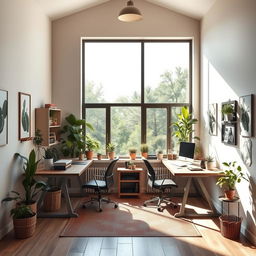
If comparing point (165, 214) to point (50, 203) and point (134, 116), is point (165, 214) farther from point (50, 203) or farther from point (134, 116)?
point (134, 116)

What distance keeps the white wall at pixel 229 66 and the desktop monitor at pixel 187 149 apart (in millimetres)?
341

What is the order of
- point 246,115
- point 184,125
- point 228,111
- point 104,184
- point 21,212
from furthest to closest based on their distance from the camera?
point 184,125
point 104,184
point 228,111
point 21,212
point 246,115

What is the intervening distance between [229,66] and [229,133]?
100 cm

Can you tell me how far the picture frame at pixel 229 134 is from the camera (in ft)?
13.6

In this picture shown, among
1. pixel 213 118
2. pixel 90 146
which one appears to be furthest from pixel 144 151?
pixel 213 118

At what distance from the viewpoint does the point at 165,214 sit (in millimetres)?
4777

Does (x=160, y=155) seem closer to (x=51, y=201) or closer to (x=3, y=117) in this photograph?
(x=51, y=201)

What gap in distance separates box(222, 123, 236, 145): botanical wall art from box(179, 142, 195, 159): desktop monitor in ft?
2.94

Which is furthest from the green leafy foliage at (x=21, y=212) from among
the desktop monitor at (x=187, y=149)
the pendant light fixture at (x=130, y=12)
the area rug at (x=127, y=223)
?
the pendant light fixture at (x=130, y=12)

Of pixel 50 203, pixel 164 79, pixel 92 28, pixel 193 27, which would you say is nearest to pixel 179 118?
pixel 164 79

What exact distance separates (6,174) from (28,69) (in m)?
1.77

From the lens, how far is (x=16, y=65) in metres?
4.21

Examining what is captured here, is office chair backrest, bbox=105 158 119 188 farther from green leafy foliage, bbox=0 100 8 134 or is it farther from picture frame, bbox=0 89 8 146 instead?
green leafy foliage, bbox=0 100 8 134

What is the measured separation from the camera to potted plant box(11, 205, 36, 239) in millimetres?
3766
